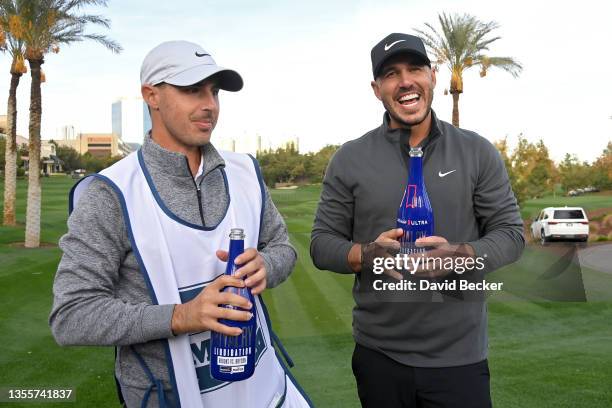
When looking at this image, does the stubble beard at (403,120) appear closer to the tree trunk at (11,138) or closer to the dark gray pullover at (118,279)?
the dark gray pullover at (118,279)

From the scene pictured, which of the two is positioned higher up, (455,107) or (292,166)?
(455,107)

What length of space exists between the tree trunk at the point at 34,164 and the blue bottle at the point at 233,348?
813 inches

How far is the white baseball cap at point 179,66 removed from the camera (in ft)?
7.14

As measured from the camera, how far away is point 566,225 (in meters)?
26.0

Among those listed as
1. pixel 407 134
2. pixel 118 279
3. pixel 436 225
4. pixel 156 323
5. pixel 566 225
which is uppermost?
pixel 407 134

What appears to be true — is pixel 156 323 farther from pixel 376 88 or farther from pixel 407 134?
pixel 376 88

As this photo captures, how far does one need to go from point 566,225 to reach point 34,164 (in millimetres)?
21185

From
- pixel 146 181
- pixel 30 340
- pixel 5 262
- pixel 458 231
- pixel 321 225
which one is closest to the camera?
pixel 146 181

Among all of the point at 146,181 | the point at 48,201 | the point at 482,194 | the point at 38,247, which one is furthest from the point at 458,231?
the point at 48,201

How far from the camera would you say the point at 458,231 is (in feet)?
8.93

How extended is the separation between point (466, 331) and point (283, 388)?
2.84 feet

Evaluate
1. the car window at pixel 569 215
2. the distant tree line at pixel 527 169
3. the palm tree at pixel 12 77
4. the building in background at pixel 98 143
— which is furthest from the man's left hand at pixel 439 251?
the building in background at pixel 98 143

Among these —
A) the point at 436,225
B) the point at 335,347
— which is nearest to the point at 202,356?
the point at 436,225

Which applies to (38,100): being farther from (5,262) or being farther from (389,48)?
(389,48)
